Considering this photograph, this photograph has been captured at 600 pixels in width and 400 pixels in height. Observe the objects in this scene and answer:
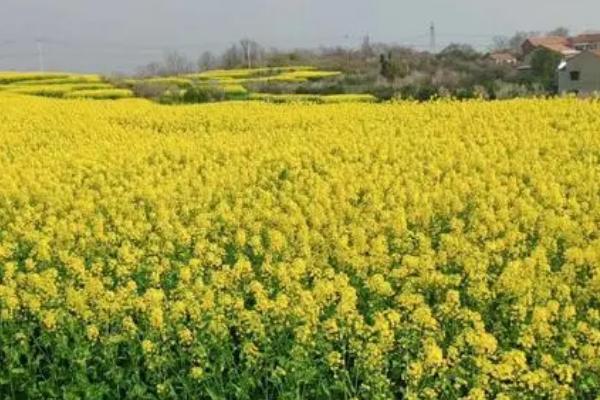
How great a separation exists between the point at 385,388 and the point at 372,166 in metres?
5.53

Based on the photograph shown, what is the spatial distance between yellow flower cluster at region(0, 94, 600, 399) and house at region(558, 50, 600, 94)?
29468 mm

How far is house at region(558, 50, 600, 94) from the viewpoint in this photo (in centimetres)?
4006

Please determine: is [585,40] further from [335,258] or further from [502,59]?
[335,258]

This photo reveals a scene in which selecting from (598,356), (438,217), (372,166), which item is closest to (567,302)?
(598,356)

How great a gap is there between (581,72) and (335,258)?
126 feet

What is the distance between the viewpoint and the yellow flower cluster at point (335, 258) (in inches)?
177

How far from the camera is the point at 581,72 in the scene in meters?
41.8

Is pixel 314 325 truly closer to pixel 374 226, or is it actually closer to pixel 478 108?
pixel 374 226

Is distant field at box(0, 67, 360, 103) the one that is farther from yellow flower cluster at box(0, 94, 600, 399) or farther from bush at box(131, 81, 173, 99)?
yellow flower cluster at box(0, 94, 600, 399)

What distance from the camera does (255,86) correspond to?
37281mm

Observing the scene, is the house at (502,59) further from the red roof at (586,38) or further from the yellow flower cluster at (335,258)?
the yellow flower cluster at (335,258)

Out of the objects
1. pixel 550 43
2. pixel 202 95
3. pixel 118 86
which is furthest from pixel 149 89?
pixel 550 43

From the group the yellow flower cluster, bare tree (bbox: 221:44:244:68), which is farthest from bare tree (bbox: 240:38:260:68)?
the yellow flower cluster

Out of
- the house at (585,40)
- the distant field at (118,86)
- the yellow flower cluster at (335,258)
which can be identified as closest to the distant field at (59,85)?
the distant field at (118,86)
